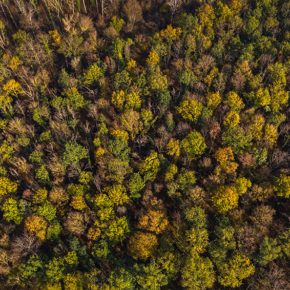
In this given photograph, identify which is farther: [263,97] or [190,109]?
[263,97]

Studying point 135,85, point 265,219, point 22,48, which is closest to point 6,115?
point 22,48

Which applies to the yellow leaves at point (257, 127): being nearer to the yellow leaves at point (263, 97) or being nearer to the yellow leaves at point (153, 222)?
the yellow leaves at point (263, 97)

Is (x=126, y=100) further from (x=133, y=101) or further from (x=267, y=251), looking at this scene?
(x=267, y=251)

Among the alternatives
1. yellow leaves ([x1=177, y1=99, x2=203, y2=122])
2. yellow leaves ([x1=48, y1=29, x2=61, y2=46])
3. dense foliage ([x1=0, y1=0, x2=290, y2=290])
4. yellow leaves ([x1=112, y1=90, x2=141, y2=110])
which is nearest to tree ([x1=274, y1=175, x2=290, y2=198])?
dense foliage ([x1=0, y1=0, x2=290, y2=290])

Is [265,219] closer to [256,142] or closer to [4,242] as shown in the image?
[256,142]

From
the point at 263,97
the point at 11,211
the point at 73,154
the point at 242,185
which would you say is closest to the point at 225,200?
the point at 242,185

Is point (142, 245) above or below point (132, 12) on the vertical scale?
below
